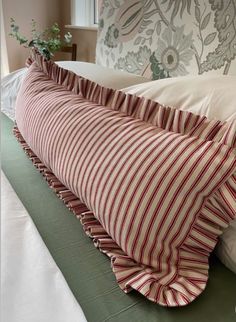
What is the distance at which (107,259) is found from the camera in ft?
1.92

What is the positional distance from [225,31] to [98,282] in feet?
2.43

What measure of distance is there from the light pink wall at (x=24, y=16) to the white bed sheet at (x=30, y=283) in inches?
90.0

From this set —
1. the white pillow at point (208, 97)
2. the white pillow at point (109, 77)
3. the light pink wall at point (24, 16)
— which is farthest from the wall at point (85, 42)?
the white pillow at point (208, 97)

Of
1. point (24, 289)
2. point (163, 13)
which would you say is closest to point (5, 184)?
point (24, 289)

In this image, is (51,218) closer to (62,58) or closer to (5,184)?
(5,184)

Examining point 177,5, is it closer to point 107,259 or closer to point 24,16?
point 107,259

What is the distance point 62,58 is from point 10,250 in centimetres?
232

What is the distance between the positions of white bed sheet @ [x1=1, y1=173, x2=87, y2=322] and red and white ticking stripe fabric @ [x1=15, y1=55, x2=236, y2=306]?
0.11 m

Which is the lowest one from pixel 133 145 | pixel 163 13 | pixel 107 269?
pixel 107 269

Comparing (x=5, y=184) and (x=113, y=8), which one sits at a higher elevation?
(x=113, y=8)

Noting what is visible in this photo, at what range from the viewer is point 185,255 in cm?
54

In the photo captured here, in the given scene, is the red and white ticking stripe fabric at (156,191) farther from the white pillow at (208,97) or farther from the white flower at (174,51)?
the white flower at (174,51)

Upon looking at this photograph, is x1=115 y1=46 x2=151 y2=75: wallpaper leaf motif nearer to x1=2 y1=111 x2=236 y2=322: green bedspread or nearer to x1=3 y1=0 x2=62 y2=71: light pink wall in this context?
x1=2 y1=111 x2=236 y2=322: green bedspread

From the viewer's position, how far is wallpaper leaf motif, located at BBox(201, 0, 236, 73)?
→ 0.82 metres
